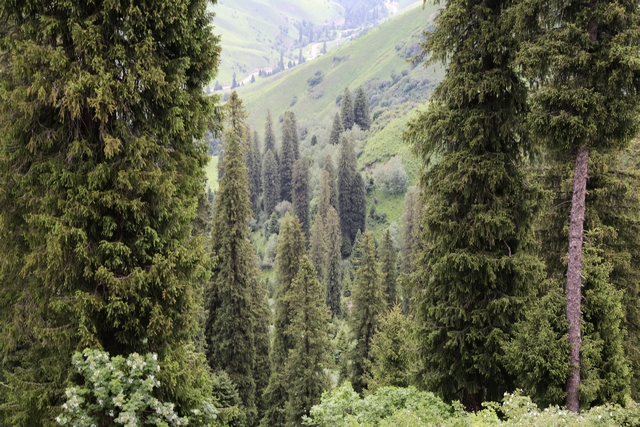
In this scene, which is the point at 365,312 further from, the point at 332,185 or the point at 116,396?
the point at 332,185

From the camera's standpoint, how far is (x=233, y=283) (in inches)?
876

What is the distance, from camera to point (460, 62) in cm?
1010

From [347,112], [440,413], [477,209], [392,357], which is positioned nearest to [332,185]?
[347,112]

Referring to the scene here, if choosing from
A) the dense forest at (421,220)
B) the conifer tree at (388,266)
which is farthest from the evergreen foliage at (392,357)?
the conifer tree at (388,266)

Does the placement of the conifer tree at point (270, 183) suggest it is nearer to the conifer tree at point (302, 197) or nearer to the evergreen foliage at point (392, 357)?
the conifer tree at point (302, 197)

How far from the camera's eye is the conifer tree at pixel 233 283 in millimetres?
21859

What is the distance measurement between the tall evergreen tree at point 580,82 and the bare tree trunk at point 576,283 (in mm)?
19

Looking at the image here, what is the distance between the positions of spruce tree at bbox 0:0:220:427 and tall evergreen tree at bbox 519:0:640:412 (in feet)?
23.1

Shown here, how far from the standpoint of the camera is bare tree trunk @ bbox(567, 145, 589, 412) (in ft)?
29.1

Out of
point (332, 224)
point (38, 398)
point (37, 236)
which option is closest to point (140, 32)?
point (37, 236)

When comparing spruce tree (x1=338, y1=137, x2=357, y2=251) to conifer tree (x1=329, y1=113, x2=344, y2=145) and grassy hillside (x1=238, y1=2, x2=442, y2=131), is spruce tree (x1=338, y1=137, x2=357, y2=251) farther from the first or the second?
grassy hillside (x1=238, y1=2, x2=442, y2=131)

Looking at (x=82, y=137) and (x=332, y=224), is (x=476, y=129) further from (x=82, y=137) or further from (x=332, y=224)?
(x=332, y=224)

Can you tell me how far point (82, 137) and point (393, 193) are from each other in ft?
237

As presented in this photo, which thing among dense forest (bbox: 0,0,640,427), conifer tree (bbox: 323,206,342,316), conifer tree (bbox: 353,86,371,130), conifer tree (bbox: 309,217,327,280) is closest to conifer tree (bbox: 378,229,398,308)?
conifer tree (bbox: 323,206,342,316)
